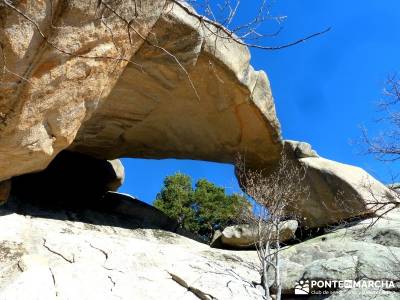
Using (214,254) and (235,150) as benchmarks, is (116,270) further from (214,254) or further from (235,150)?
(235,150)

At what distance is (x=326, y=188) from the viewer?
1198 centimetres

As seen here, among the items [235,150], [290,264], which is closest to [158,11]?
[290,264]

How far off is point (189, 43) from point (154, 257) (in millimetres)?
3545

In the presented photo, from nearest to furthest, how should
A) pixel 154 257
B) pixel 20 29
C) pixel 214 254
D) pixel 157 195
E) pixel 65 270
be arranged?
1. pixel 20 29
2. pixel 65 270
3. pixel 154 257
4. pixel 214 254
5. pixel 157 195

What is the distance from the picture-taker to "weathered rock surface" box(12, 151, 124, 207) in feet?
35.9

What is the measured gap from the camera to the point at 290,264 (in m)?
8.70

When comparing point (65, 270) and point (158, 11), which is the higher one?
point (158, 11)

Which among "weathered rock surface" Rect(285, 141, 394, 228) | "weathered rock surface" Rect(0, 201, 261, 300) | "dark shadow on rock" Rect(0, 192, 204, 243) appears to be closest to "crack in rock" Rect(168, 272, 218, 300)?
"weathered rock surface" Rect(0, 201, 261, 300)

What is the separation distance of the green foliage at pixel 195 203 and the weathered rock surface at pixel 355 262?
28.6ft

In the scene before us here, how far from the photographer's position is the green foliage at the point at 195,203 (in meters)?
19.4

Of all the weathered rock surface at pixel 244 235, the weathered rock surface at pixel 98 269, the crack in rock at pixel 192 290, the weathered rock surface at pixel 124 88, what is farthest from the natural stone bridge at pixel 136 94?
the crack in rock at pixel 192 290

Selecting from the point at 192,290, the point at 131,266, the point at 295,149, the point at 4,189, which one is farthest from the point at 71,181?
the point at 192,290

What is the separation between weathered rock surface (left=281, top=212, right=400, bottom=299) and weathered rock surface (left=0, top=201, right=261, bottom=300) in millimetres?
990

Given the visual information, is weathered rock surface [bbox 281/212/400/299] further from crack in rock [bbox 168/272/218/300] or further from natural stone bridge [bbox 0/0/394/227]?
crack in rock [bbox 168/272/218/300]
